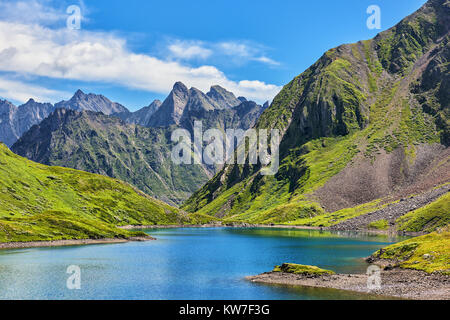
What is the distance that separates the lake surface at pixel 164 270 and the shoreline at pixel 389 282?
173 inches

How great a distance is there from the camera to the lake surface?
77750 millimetres

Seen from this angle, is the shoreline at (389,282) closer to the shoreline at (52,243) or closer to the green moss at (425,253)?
the green moss at (425,253)

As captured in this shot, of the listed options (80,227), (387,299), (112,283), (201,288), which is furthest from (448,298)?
(80,227)

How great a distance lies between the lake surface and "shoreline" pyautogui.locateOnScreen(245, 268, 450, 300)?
14.4ft

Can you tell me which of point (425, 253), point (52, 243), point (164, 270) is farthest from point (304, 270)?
point (52, 243)

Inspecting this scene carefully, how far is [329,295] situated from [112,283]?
4573 centimetres

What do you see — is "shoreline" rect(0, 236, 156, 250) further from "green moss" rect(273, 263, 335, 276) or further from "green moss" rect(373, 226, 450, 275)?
"green moss" rect(373, 226, 450, 275)

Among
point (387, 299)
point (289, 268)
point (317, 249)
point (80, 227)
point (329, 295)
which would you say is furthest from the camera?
point (80, 227)

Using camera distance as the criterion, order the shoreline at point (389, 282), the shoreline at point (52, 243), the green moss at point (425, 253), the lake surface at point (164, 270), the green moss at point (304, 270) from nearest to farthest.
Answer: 1. the shoreline at point (389, 282)
2. the lake surface at point (164, 270)
3. the green moss at point (425, 253)
4. the green moss at point (304, 270)
5. the shoreline at point (52, 243)

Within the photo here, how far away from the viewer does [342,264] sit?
112 m

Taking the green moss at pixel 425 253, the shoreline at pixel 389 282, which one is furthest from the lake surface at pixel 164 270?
the green moss at pixel 425 253

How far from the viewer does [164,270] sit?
108 m

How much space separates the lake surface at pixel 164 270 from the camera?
77.8 meters
